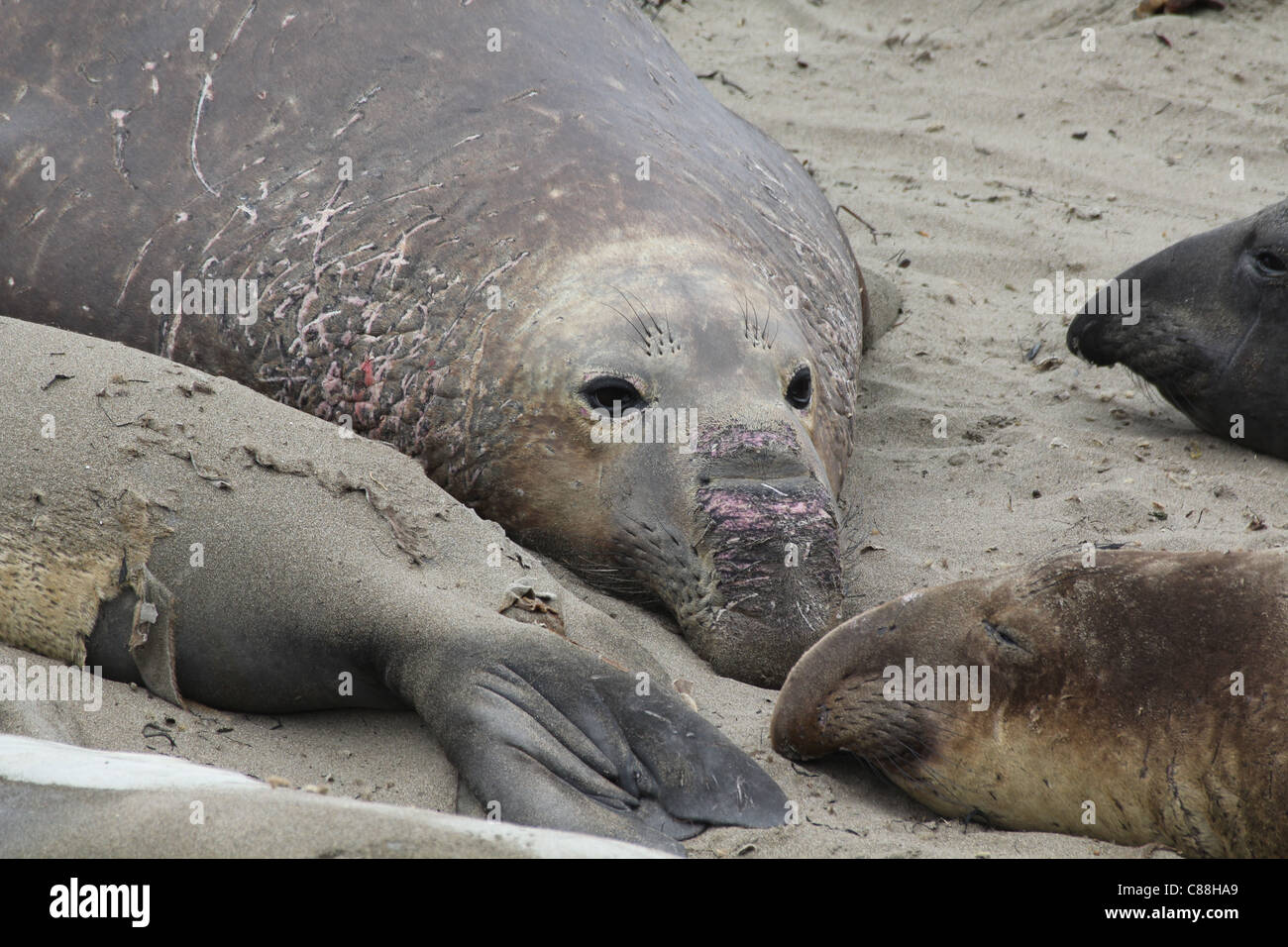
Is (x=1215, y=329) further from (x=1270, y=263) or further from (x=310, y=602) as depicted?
(x=310, y=602)

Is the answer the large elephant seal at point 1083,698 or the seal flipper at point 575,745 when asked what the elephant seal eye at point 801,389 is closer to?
the large elephant seal at point 1083,698

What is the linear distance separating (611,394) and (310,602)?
98 centimetres

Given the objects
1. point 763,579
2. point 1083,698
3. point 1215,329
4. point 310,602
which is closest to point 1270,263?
point 1215,329

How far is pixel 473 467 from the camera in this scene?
359 cm

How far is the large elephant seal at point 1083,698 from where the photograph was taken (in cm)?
238

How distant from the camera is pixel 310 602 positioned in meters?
2.80

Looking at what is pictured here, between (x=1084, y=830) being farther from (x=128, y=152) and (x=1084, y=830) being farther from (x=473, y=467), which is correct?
(x=128, y=152)

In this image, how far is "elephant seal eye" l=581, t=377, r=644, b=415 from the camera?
347cm

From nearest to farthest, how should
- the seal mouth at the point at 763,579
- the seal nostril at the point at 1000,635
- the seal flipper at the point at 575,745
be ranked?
1. the seal flipper at the point at 575,745
2. the seal nostril at the point at 1000,635
3. the seal mouth at the point at 763,579

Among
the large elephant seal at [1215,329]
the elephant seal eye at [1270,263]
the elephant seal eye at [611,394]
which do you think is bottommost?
the elephant seal eye at [611,394]

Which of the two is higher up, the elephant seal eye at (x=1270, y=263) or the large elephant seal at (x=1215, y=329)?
the elephant seal eye at (x=1270, y=263)

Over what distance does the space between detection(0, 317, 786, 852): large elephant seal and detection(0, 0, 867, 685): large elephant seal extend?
39cm

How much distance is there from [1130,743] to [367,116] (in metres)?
2.65

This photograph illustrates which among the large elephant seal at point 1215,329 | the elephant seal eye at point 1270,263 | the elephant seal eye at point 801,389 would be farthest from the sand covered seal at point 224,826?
the elephant seal eye at point 1270,263
